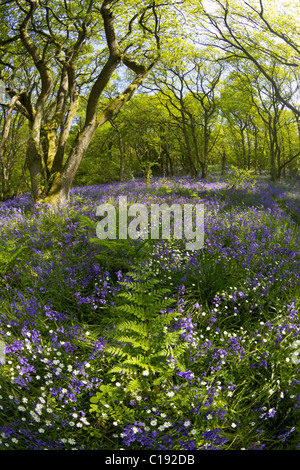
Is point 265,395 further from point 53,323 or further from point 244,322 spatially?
point 53,323

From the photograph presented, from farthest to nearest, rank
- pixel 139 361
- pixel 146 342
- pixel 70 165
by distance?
pixel 70 165 < pixel 146 342 < pixel 139 361

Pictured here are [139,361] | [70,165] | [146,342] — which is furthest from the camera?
[70,165]

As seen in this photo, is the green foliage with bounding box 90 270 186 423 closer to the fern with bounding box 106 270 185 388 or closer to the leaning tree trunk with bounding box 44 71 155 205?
the fern with bounding box 106 270 185 388

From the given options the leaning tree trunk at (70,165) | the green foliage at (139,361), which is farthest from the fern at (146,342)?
the leaning tree trunk at (70,165)

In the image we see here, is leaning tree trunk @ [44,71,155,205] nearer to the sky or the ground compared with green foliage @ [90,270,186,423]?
nearer to the sky

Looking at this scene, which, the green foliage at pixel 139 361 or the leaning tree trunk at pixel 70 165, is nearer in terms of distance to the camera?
the green foliage at pixel 139 361

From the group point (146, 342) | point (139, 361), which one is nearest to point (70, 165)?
point (146, 342)

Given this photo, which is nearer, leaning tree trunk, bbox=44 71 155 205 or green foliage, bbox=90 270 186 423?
green foliage, bbox=90 270 186 423

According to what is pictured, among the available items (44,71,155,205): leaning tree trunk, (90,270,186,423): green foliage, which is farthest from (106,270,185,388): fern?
(44,71,155,205): leaning tree trunk

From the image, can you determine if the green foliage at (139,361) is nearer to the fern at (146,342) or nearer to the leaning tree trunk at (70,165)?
the fern at (146,342)

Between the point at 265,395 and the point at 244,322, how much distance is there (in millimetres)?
784

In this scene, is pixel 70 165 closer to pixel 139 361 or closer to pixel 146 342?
pixel 146 342

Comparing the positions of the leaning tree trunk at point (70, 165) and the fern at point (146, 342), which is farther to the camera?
the leaning tree trunk at point (70, 165)

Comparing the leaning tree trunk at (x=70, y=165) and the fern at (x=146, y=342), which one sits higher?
the leaning tree trunk at (x=70, y=165)
